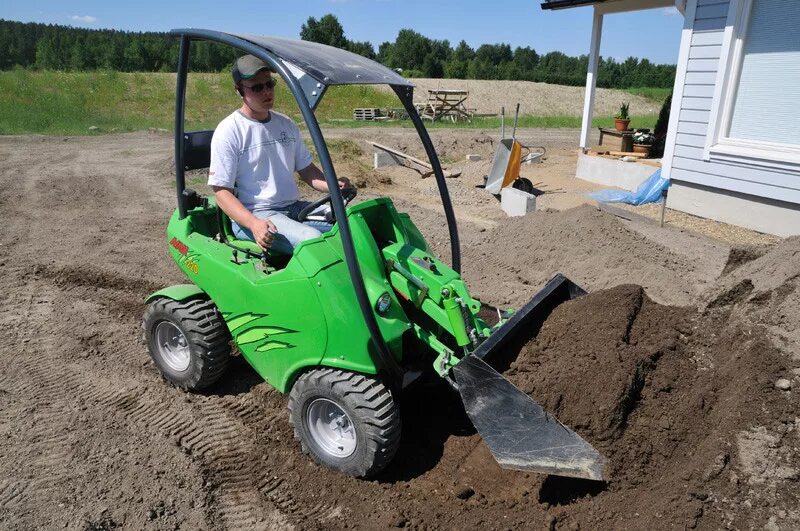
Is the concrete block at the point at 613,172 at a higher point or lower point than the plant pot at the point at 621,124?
lower

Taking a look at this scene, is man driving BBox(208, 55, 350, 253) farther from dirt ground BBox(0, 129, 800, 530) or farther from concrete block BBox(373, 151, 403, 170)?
concrete block BBox(373, 151, 403, 170)

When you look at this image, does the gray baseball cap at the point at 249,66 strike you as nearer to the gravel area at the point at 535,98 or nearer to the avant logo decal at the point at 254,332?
the avant logo decal at the point at 254,332

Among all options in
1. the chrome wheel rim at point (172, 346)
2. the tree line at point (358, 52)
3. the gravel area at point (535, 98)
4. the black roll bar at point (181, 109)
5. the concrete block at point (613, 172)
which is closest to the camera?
the black roll bar at point (181, 109)

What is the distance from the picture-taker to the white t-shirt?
10.7 ft

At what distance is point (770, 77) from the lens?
702 cm

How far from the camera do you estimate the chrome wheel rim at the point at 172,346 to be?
3.82 metres

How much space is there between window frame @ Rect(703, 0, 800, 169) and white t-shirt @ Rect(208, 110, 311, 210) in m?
6.04

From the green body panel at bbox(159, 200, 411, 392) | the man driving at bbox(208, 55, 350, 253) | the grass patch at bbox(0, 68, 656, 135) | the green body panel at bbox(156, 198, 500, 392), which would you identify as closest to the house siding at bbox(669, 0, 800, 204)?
the green body panel at bbox(156, 198, 500, 392)

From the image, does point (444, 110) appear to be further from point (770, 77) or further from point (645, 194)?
point (770, 77)

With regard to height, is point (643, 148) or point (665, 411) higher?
point (643, 148)

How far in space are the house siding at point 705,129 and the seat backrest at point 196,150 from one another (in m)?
6.47

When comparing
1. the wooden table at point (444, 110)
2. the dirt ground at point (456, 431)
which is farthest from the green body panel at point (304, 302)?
the wooden table at point (444, 110)

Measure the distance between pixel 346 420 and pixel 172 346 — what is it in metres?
1.58

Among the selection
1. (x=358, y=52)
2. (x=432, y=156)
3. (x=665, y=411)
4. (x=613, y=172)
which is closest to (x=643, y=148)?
(x=613, y=172)
